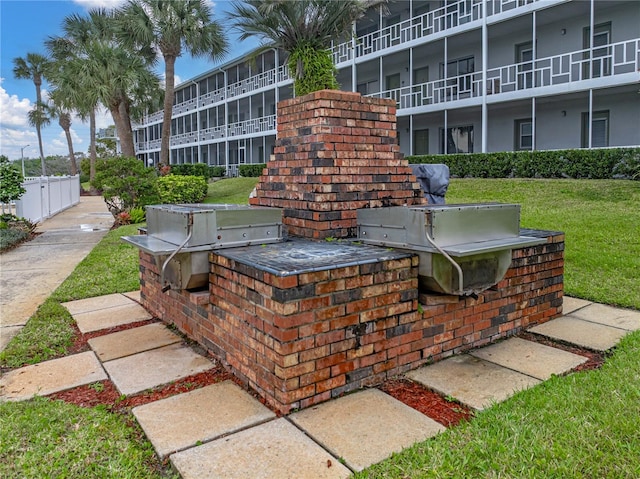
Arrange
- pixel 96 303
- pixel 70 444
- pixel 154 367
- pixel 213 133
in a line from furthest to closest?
pixel 213 133, pixel 96 303, pixel 154 367, pixel 70 444

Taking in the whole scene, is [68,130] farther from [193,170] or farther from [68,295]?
[68,295]

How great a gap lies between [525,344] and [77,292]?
15.3ft

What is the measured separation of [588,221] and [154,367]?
7.63m

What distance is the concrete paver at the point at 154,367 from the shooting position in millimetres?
3164

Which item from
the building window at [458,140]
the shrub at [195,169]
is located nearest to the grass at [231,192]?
the shrub at [195,169]

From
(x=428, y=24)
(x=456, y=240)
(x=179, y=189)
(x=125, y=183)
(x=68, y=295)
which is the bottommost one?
(x=68, y=295)

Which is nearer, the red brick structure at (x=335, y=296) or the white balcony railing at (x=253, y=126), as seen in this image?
the red brick structure at (x=335, y=296)

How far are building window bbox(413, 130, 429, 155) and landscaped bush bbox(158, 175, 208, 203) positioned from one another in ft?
27.9

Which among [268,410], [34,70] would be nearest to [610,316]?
[268,410]

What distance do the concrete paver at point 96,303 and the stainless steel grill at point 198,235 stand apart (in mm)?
1535

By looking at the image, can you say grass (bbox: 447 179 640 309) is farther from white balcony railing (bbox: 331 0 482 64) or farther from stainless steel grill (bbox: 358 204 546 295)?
white balcony railing (bbox: 331 0 482 64)

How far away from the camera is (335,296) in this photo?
2.84 meters

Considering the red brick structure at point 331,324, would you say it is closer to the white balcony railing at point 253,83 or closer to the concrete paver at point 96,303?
the concrete paver at point 96,303

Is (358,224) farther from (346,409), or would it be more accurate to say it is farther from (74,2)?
(74,2)
